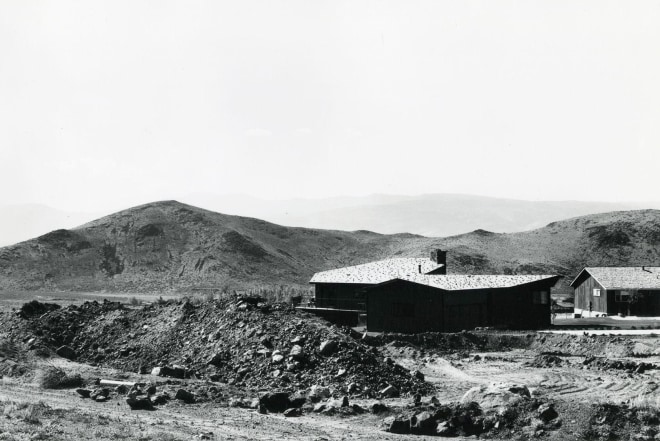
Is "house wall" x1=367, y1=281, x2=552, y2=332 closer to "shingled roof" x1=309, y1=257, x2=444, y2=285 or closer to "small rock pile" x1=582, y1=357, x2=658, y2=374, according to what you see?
"shingled roof" x1=309, y1=257, x2=444, y2=285

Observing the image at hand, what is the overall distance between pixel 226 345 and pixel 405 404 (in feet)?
34.4

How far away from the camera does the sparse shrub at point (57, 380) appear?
2914 cm

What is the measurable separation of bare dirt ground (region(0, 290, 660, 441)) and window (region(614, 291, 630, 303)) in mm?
22621

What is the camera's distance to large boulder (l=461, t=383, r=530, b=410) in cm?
2273

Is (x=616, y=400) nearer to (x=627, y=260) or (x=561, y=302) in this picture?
(x=561, y=302)

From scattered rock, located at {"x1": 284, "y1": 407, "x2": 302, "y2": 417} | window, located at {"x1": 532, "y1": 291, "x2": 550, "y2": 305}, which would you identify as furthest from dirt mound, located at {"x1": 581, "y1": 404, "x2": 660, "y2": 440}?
window, located at {"x1": 532, "y1": 291, "x2": 550, "y2": 305}

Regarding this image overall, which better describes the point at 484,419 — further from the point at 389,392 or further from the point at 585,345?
the point at 585,345

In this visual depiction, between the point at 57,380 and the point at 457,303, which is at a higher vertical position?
the point at 457,303

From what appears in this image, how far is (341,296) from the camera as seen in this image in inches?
2394

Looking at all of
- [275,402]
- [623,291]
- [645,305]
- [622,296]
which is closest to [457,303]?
[623,291]

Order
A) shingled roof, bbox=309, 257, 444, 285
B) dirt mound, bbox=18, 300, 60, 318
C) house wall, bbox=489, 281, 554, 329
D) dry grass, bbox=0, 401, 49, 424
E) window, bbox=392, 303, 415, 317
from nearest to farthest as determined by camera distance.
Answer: dry grass, bbox=0, 401, 49, 424 → dirt mound, bbox=18, 300, 60, 318 → window, bbox=392, 303, 415, 317 → house wall, bbox=489, 281, 554, 329 → shingled roof, bbox=309, 257, 444, 285

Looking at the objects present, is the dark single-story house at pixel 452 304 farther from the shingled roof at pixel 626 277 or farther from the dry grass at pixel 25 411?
the dry grass at pixel 25 411

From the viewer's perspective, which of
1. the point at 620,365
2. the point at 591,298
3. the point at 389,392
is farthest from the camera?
the point at 591,298

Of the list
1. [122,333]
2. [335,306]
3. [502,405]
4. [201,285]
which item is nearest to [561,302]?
[335,306]
